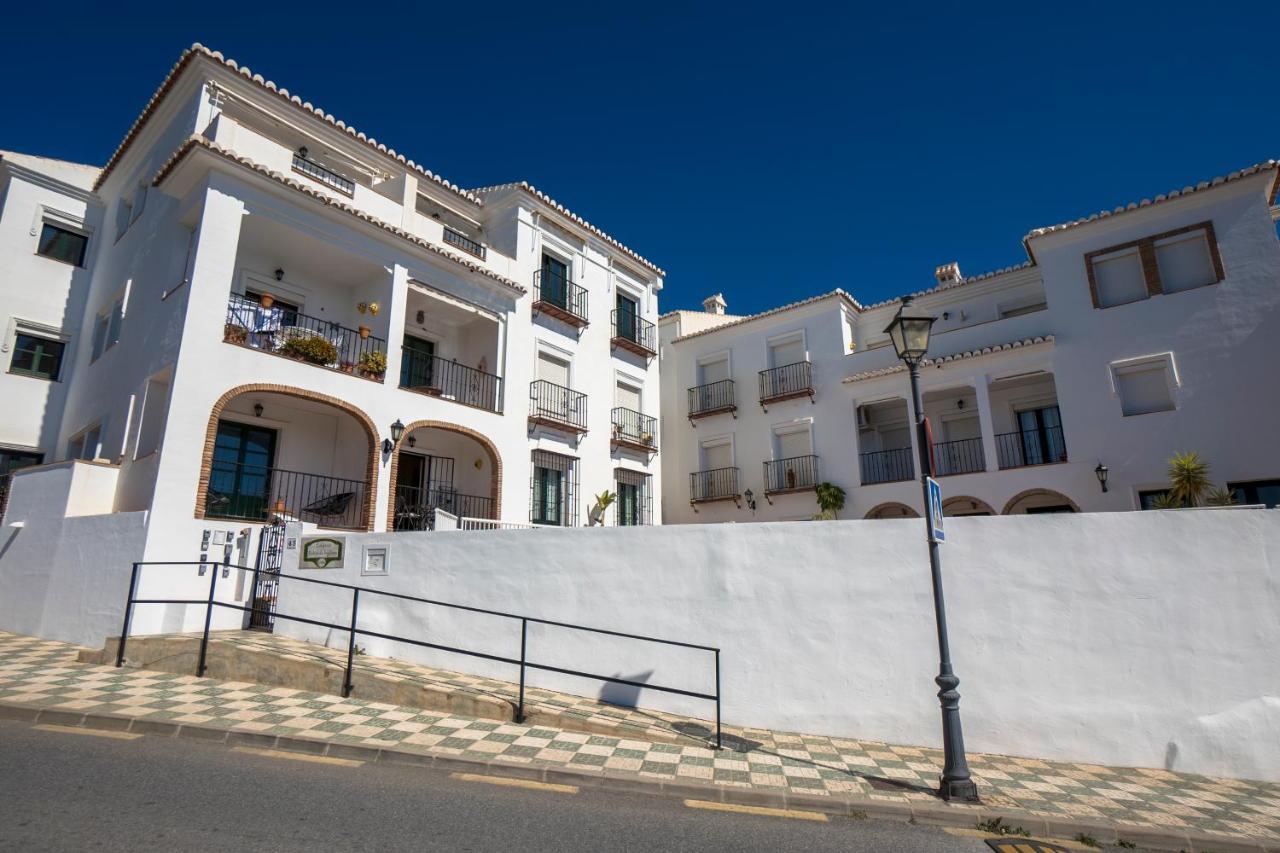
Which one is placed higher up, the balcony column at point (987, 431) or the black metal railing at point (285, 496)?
the balcony column at point (987, 431)

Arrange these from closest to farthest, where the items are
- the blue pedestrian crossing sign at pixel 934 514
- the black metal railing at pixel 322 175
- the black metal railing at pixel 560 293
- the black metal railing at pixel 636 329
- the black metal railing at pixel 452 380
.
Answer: the blue pedestrian crossing sign at pixel 934 514, the black metal railing at pixel 322 175, the black metal railing at pixel 452 380, the black metal railing at pixel 560 293, the black metal railing at pixel 636 329

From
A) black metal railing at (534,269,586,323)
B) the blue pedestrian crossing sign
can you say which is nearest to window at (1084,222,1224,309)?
black metal railing at (534,269,586,323)

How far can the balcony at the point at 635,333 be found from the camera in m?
21.8

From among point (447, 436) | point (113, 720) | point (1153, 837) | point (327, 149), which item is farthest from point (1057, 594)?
point (327, 149)

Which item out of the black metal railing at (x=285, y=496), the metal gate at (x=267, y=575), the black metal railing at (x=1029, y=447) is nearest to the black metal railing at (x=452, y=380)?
the black metal railing at (x=285, y=496)

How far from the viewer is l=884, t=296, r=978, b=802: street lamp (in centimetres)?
577

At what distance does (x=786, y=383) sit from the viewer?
76.6 feet

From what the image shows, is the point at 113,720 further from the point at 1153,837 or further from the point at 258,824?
the point at 1153,837

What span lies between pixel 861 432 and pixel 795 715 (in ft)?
51.5

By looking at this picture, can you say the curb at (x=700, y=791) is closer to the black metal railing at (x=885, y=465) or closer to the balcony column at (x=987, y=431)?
the balcony column at (x=987, y=431)

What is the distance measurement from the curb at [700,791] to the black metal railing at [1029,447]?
50.6 feet

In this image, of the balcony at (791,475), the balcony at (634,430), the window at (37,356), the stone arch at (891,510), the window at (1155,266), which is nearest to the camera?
the window at (37,356)

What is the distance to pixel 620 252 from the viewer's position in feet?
73.3

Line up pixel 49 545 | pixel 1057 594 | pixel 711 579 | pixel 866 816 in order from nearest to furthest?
pixel 866 816 < pixel 1057 594 < pixel 711 579 < pixel 49 545
